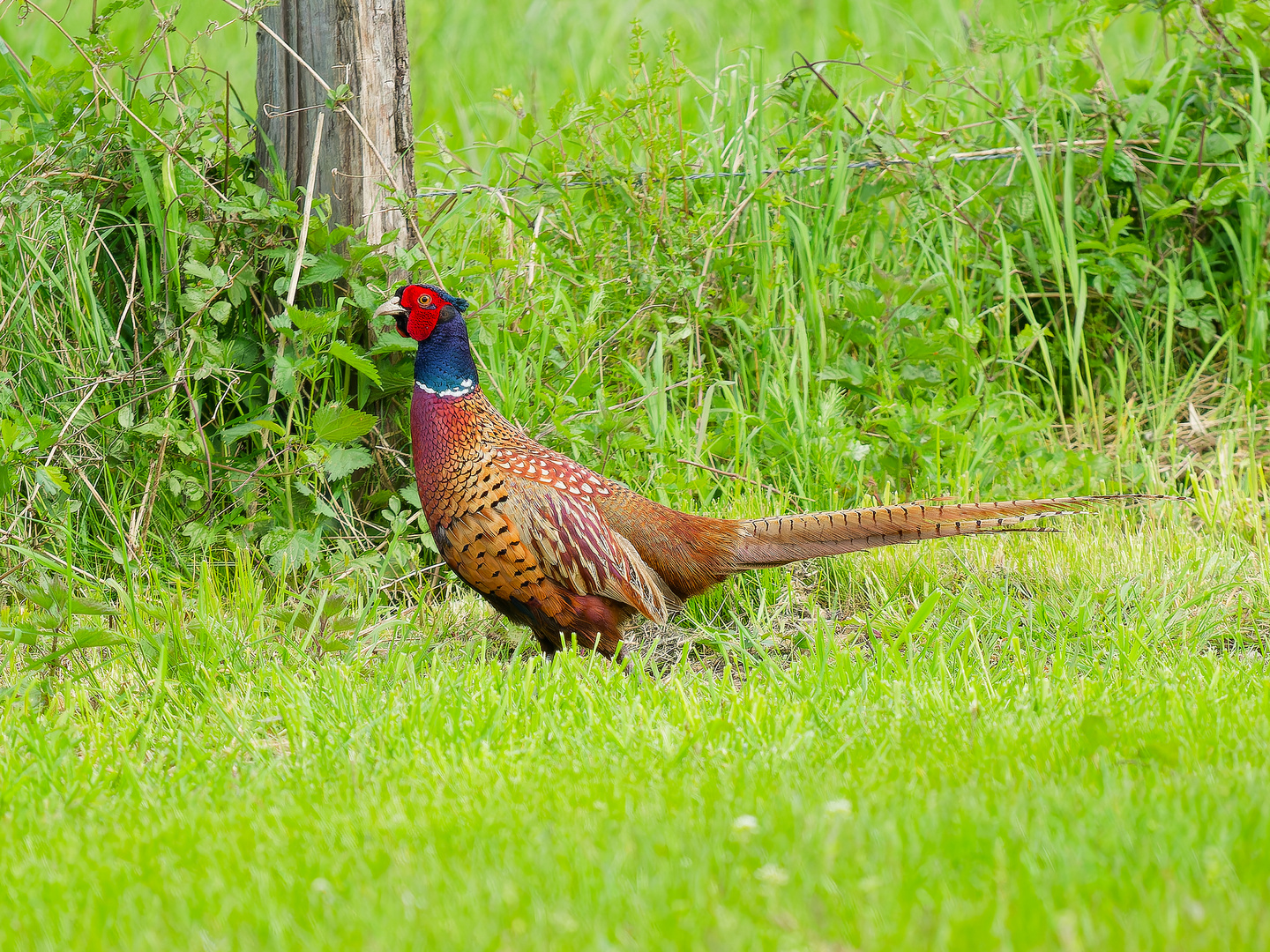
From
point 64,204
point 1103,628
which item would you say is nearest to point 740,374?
point 1103,628

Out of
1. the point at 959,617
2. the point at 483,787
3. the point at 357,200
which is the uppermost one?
the point at 357,200

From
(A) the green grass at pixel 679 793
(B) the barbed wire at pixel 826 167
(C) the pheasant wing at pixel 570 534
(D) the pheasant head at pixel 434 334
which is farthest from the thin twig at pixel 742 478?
Answer: (B) the barbed wire at pixel 826 167

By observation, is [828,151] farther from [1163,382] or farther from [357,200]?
[357,200]

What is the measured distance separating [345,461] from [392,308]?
58cm

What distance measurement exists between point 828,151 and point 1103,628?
2447mm

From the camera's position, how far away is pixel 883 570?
12.3 ft

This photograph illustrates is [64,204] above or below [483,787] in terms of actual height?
above

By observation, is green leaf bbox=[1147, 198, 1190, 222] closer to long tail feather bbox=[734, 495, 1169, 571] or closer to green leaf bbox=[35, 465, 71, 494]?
long tail feather bbox=[734, 495, 1169, 571]

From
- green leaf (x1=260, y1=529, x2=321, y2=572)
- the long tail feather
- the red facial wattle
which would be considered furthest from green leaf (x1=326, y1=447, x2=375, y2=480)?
the long tail feather

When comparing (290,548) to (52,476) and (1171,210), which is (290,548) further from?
(1171,210)

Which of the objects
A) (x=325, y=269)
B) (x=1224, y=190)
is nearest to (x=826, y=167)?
(x=1224, y=190)

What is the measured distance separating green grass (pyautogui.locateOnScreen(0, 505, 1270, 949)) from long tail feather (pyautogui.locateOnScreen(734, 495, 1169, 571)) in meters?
0.23

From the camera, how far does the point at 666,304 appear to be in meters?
4.48

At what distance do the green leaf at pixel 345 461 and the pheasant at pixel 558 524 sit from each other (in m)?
0.40
